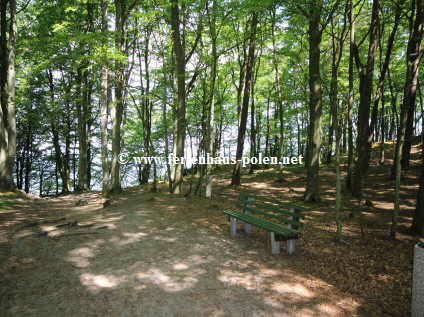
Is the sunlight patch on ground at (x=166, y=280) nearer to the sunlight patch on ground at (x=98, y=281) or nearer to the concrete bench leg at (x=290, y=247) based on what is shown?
the sunlight patch on ground at (x=98, y=281)

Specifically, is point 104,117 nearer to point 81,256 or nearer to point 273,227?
point 81,256

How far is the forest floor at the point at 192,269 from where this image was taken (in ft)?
12.0

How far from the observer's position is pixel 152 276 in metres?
4.44

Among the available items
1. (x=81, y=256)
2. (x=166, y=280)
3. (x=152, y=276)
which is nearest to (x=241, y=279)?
(x=166, y=280)

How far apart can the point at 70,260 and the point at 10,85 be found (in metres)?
12.0

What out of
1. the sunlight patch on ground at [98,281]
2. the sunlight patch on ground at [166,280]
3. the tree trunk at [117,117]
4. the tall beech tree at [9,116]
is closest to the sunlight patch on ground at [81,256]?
the sunlight patch on ground at [98,281]

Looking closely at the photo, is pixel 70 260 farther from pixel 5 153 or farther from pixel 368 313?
pixel 5 153

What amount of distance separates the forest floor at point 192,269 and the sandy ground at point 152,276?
2 centimetres

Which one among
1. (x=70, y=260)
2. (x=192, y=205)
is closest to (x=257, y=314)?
(x=70, y=260)

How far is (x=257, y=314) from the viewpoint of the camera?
11.4 ft

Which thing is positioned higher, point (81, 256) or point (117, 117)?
point (117, 117)

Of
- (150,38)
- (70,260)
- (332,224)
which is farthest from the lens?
(150,38)

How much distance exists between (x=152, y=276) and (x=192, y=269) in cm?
73

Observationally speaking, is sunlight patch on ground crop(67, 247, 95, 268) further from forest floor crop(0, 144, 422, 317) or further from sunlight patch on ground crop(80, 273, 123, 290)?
sunlight patch on ground crop(80, 273, 123, 290)
